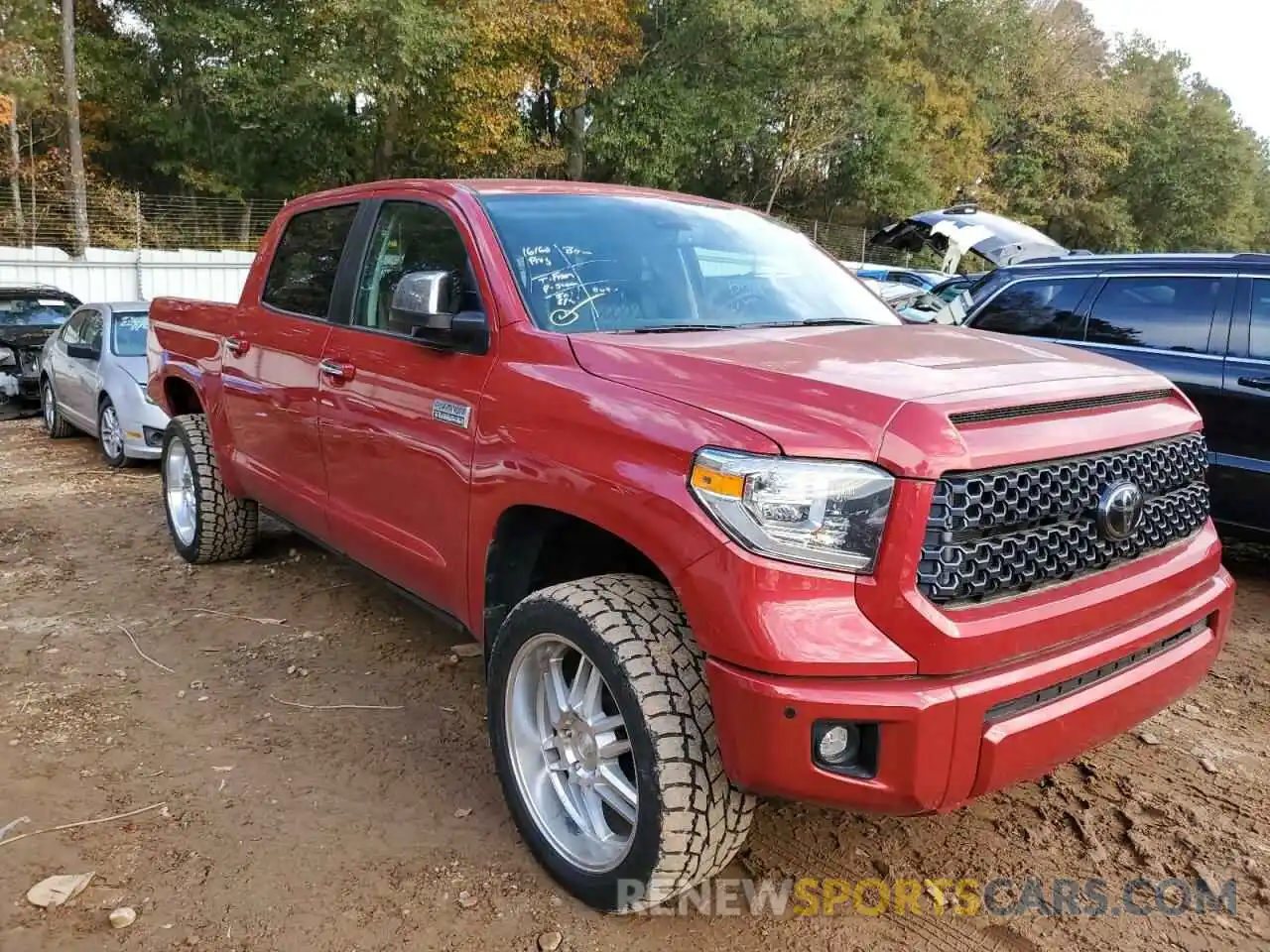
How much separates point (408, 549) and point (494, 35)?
75.3 feet

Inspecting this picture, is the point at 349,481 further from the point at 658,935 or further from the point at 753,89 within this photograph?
the point at 753,89

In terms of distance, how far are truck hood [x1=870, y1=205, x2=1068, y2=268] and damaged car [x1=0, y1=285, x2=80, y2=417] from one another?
10.1 m

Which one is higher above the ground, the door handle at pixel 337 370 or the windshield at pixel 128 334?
the door handle at pixel 337 370

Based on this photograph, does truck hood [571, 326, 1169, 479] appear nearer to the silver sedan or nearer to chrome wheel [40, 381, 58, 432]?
the silver sedan

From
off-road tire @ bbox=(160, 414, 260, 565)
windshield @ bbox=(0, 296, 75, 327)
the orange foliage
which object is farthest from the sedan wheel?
the orange foliage

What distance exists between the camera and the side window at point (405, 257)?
3.24m

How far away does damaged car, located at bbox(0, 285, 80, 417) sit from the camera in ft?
37.2

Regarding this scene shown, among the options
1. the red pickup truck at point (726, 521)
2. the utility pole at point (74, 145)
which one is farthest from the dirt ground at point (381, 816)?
the utility pole at point (74, 145)

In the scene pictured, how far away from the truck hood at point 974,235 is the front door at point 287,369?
22.3ft

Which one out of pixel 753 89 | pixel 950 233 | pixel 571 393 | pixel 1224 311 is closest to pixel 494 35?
pixel 753 89

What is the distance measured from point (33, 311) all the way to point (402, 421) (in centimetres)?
1100

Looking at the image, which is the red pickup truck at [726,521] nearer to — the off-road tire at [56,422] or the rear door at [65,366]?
the rear door at [65,366]

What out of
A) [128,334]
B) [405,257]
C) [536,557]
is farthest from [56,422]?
[536,557]

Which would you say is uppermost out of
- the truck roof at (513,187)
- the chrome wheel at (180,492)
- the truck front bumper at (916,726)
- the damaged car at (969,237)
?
the damaged car at (969,237)
